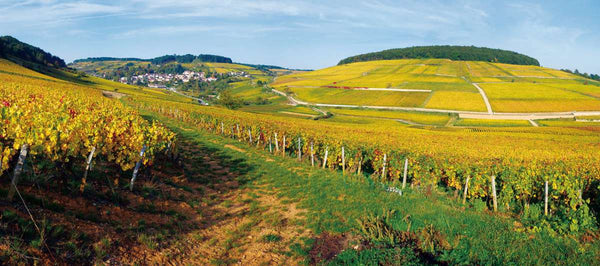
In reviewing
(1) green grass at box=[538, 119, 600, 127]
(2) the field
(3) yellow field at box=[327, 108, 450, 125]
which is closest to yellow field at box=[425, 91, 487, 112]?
(3) yellow field at box=[327, 108, 450, 125]

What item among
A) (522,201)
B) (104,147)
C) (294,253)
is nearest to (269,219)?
(294,253)

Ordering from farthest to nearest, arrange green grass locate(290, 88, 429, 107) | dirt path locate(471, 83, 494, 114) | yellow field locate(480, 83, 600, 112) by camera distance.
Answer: green grass locate(290, 88, 429, 107) < dirt path locate(471, 83, 494, 114) < yellow field locate(480, 83, 600, 112)

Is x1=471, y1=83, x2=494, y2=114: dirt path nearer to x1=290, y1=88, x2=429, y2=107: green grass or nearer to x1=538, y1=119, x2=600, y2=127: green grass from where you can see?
x1=538, y1=119, x2=600, y2=127: green grass

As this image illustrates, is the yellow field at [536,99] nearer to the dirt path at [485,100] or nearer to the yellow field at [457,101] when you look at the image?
the dirt path at [485,100]

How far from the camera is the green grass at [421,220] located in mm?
8328

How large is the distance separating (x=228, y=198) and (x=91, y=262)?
6.60 metres

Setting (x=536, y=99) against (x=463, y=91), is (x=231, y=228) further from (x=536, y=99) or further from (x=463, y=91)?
(x=463, y=91)

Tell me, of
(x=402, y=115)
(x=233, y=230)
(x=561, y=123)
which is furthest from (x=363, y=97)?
(x=233, y=230)

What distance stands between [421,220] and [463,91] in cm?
10624

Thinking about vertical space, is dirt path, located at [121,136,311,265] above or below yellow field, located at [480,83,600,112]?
below

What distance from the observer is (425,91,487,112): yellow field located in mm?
83438

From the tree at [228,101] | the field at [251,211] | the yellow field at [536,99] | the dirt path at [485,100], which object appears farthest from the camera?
the tree at [228,101]

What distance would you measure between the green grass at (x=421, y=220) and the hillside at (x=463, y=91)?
78.1 m

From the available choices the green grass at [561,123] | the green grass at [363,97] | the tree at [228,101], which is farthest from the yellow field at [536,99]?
the tree at [228,101]
